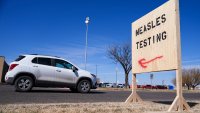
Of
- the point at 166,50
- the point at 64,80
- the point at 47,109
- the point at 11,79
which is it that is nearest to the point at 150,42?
the point at 166,50

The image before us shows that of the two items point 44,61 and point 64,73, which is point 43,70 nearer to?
point 44,61

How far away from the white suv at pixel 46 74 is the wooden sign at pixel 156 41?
4652mm

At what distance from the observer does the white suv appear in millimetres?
13086

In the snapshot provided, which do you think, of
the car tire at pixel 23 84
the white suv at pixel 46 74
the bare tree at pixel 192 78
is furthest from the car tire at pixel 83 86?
the bare tree at pixel 192 78

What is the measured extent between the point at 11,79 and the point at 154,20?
7402 mm

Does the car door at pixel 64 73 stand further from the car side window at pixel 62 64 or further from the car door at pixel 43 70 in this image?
the car door at pixel 43 70

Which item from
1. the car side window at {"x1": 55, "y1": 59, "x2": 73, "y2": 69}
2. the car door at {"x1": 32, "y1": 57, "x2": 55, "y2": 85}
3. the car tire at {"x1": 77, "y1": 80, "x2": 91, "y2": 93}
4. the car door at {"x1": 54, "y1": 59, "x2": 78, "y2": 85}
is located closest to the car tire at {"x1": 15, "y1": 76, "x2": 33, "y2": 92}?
the car door at {"x1": 32, "y1": 57, "x2": 55, "y2": 85}

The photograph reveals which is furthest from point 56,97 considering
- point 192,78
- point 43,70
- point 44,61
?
point 192,78

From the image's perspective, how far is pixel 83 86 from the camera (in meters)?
14.3

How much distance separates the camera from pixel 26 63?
13.4 m

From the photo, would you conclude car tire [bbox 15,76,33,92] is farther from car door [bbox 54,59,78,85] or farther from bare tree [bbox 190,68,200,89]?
bare tree [bbox 190,68,200,89]

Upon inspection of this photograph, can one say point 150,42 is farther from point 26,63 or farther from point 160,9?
point 26,63

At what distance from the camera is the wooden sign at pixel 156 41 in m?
7.94

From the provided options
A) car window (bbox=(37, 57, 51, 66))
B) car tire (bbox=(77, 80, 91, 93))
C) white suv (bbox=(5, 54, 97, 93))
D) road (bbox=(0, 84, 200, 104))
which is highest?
car window (bbox=(37, 57, 51, 66))
